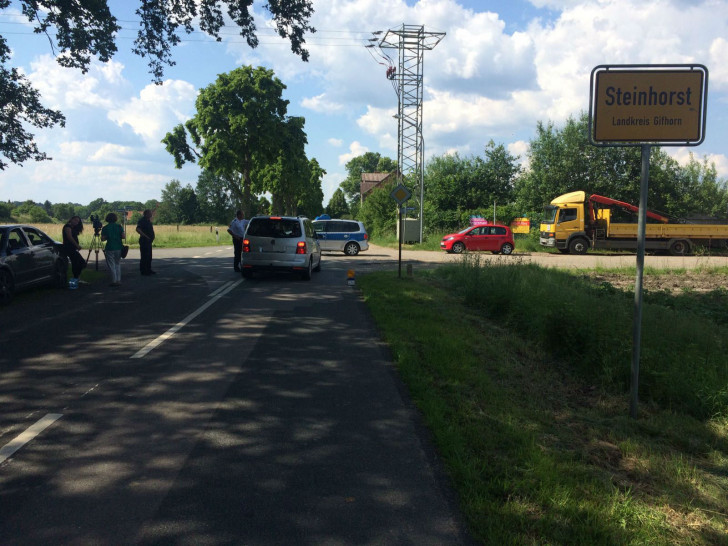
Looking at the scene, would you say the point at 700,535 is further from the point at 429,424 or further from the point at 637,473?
the point at 429,424

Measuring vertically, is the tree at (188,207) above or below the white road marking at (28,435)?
above

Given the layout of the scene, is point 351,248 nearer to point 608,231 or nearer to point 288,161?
point 288,161

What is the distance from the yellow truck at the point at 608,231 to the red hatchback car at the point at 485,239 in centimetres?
364

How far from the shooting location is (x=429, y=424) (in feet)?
15.2

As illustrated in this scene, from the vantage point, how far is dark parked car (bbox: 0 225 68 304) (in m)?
10.9

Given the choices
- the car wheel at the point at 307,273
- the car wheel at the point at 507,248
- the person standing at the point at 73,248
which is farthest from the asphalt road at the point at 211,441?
the car wheel at the point at 507,248

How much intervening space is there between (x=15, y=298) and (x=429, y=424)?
10.6m

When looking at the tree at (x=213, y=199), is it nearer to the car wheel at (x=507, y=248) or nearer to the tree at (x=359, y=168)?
the tree at (x=359, y=168)

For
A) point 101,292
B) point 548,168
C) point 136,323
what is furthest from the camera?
point 548,168

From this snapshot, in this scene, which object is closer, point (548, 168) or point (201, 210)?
point (548, 168)

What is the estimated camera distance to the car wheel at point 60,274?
13.0 meters

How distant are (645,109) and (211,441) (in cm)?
467

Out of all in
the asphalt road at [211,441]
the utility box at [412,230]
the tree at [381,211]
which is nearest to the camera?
the asphalt road at [211,441]

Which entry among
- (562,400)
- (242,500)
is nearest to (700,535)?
(242,500)
